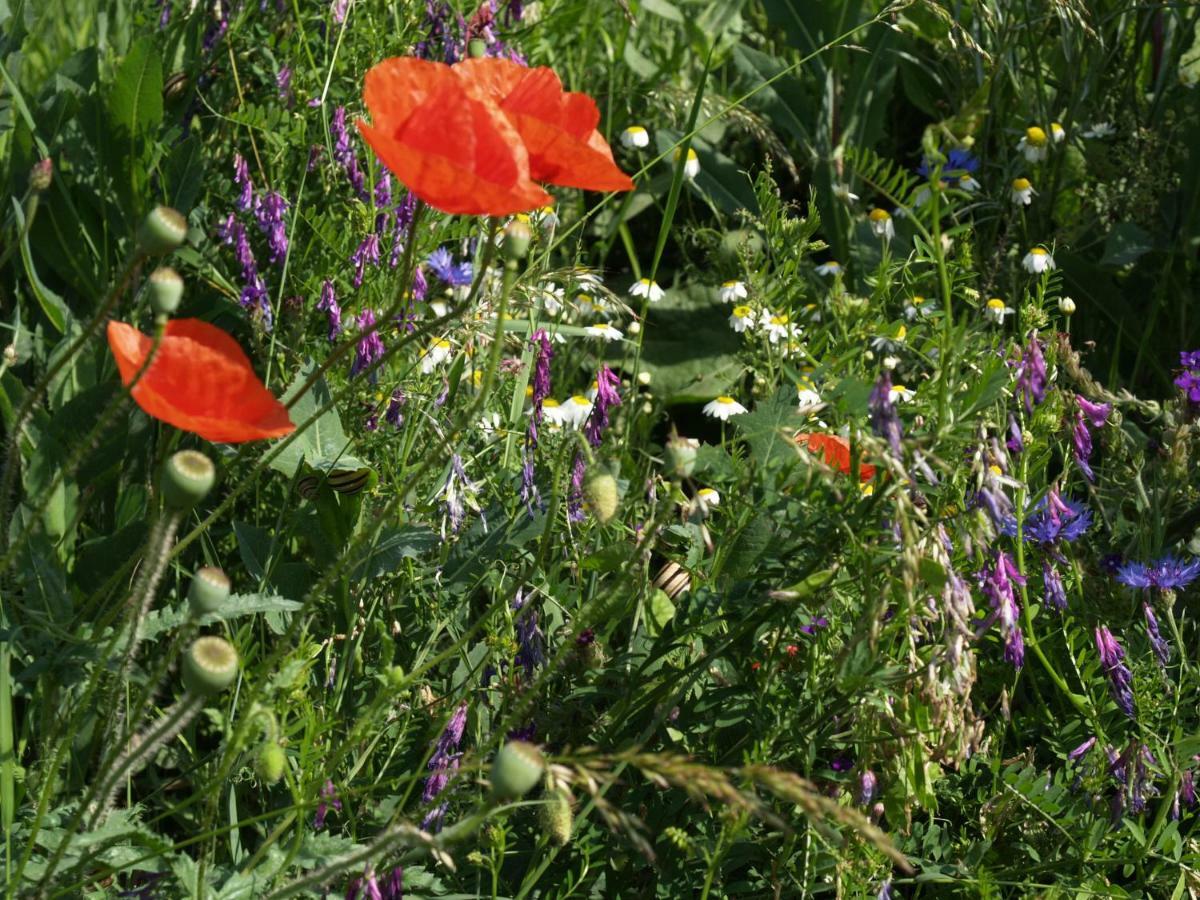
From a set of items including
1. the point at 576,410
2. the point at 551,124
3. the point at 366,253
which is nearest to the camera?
the point at 551,124

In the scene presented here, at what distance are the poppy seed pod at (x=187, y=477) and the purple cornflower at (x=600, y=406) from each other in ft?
3.29

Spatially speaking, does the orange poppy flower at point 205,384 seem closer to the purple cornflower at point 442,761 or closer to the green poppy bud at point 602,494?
the green poppy bud at point 602,494

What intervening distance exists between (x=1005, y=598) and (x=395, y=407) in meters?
0.95

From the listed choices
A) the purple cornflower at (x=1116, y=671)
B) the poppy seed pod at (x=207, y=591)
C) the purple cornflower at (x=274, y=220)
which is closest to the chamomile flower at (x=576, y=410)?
the purple cornflower at (x=274, y=220)

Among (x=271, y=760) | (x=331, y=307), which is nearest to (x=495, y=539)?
(x=331, y=307)

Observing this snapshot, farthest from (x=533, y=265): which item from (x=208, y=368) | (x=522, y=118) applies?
(x=208, y=368)

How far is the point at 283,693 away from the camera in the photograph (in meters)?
1.58

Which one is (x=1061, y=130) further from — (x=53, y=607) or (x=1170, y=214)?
(x=53, y=607)

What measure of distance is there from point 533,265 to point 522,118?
1.81ft

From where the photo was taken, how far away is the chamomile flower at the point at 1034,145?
3.23 meters

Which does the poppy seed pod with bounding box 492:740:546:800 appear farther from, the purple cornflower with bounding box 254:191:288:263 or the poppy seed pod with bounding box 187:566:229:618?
the purple cornflower with bounding box 254:191:288:263

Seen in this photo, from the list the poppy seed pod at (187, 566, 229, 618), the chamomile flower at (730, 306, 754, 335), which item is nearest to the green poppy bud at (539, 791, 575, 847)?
the poppy seed pod at (187, 566, 229, 618)

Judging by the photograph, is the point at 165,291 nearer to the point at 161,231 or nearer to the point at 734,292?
the point at 161,231

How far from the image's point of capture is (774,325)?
235 centimetres
